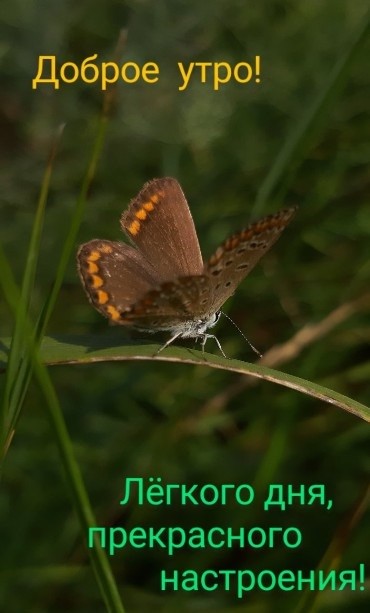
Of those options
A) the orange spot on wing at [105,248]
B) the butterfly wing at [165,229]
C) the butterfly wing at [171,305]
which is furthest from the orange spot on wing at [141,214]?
the butterfly wing at [171,305]

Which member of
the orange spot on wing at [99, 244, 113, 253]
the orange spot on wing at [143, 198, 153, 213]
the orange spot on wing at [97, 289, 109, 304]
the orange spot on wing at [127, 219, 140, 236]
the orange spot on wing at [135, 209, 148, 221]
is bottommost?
the orange spot on wing at [97, 289, 109, 304]

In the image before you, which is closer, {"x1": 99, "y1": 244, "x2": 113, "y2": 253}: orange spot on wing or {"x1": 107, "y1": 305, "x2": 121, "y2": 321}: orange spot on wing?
{"x1": 107, "y1": 305, "x2": 121, "y2": 321}: orange spot on wing

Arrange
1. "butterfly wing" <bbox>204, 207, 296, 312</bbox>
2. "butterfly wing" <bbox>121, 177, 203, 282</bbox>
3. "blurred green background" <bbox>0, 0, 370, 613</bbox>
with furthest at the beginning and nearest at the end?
"blurred green background" <bbox>0, 0, 370, 613</bbox>
"butterfly wing" <bbox>121, 177, 203, 282</bbox>
"butterfly wing" <bbox>204, 207, 296, 312</bbox>

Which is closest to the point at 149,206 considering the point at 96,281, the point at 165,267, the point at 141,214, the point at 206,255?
the point at 141,214

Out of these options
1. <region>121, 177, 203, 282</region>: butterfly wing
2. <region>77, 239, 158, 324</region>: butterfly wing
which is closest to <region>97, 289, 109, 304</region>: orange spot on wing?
<region>77, 239, 158, 324</region>: butterfly wing

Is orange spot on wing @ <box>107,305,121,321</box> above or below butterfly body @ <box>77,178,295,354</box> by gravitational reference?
below

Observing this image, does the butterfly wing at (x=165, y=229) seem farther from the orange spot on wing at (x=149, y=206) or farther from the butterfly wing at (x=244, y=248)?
the butterfly wing at (x=244, y=248)

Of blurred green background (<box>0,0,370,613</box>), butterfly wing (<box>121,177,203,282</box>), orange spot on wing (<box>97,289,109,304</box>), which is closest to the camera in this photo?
orange spot on wing (<box>97,289,109,304</box>)

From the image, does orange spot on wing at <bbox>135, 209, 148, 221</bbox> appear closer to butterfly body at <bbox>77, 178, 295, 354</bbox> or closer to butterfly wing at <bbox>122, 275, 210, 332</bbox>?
butterfly body at <bbox>77, 178, 295, 354</bbox>
